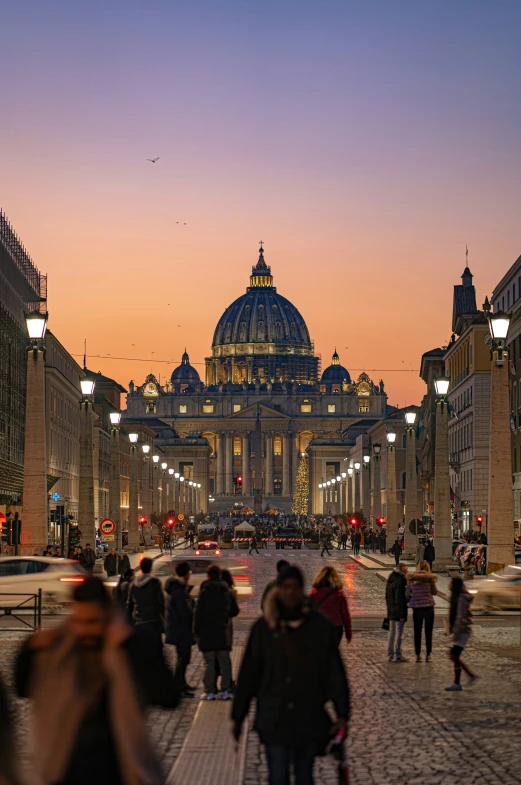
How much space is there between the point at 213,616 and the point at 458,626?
3.72 metres

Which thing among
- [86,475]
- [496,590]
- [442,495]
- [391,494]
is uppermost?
[391,494]

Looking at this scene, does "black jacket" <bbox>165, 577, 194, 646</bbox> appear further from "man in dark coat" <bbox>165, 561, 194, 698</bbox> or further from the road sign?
the road sign

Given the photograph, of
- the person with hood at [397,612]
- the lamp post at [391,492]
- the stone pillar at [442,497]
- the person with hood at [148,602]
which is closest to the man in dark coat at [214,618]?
the person with hood at [148,602]

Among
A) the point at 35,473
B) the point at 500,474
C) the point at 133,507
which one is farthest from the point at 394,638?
the point at 133,507

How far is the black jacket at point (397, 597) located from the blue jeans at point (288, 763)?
1378 cm

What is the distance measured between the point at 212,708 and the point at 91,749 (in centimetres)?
1002

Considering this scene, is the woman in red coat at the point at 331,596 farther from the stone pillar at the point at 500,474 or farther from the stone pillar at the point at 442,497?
the stone pillar at the point at 442,497

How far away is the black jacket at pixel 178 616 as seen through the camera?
18016mm

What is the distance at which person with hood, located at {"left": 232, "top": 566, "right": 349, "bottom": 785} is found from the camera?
916 cm

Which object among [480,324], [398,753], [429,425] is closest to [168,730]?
[398,753]

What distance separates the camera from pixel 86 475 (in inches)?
1779

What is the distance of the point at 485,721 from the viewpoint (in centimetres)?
1591

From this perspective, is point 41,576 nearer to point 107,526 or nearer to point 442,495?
point 442,495

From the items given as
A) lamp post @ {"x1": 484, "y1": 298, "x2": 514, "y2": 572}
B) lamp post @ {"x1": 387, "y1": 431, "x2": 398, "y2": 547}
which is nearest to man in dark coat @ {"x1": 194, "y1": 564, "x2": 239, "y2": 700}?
lamp post @ {"x1": 484, "y1": 298, "x2": 514, "y2": 572}
